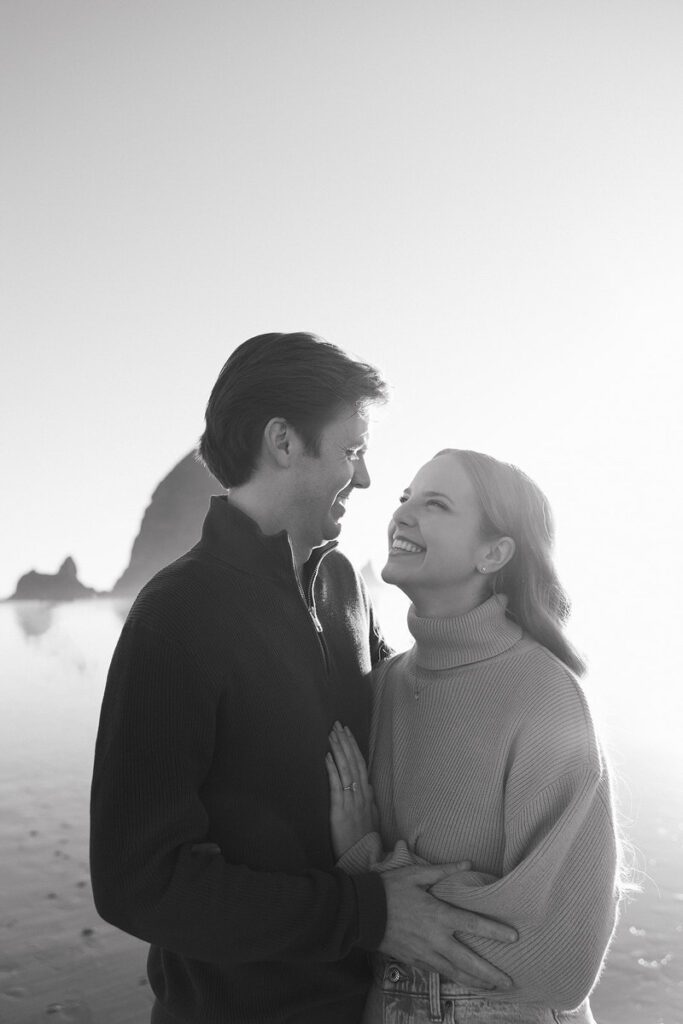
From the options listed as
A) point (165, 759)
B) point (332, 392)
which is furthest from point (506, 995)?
point (332, 392)

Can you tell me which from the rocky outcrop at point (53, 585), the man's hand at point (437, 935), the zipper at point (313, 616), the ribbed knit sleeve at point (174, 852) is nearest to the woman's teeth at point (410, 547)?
the zipper at point (313, 616)

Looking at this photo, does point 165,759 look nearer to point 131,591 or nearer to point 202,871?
point 202,871

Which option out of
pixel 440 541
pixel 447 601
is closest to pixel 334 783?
pixel 447 601

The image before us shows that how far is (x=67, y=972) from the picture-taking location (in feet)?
15.5

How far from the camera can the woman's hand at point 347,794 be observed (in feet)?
6.50

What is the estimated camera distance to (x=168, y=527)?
134 feet

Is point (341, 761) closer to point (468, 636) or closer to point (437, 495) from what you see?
point (468, 636)

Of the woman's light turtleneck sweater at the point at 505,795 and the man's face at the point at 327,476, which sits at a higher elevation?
the man's face at the point at 327,476

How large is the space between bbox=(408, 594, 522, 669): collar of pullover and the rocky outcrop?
34.7m

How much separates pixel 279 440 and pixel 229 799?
919 millimetres

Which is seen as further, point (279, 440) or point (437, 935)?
point (279, 440)

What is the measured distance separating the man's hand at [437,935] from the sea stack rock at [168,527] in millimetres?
38058

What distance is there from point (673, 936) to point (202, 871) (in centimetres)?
470

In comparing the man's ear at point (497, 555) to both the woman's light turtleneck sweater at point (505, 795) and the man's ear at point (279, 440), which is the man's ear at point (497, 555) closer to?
the woman's light turtleneck sweater at point (505, 795)
